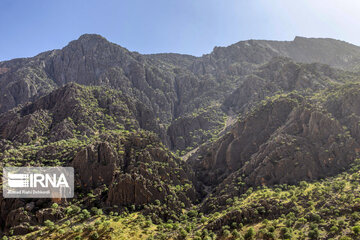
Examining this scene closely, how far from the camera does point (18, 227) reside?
85250 mm

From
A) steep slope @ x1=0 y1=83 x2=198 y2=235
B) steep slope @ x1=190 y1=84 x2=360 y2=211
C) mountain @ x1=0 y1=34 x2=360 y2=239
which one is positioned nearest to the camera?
mountain @ x1=0 y1=34 x2=360 y2=239

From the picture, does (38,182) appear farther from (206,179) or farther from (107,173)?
(206,179)

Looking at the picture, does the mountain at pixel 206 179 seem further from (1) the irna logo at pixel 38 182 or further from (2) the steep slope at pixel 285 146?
(1) the irna logo at pixel 38 182

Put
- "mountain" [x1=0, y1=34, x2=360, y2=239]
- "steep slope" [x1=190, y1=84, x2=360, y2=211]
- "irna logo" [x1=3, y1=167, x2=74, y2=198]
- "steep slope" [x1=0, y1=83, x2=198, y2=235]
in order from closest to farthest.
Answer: "mountain" [x1=0, y1=34, x2=360, y2=239]
"steep slope" [x1=0, y1=83, x2=198, y2=235]
"irna logo" [x1=3, y1=167, x2=74, y2=198]
"steep slope" [x1=190, y1=84, x2=360, y2=211]

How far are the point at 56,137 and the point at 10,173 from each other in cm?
6473

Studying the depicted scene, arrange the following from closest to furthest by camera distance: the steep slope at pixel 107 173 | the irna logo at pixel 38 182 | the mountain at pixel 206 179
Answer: the mountain at pixel 206 179 → the steep slope at pixel 107 173 → the irna logo at pixel 38 182

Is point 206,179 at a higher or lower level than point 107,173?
lower

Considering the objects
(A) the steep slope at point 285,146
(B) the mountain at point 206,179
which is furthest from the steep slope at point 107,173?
(A) the steep slope at point 285,146

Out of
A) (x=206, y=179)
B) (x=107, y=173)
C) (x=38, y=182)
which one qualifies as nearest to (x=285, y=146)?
(x=206, y=179)

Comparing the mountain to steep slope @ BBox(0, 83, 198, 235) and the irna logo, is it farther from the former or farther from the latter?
the irna logo

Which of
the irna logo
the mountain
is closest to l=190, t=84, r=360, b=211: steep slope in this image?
the mountain

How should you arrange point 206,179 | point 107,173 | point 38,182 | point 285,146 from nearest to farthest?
point 38,182 < point 107,173 < point 285,146 < point 206,179

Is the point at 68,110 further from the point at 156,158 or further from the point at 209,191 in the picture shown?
the point at 209,191

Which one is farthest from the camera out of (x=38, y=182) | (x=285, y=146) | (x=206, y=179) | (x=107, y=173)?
(x=206, y=179)
